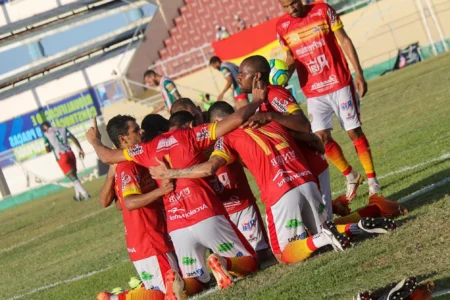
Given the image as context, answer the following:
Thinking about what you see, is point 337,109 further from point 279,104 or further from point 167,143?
point 167,143

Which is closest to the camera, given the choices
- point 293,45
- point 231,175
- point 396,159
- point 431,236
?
point 431,236

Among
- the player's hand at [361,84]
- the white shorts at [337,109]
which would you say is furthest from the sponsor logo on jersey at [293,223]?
the white shorts at [337,109]

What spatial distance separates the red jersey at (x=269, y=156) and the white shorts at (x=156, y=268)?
0.98 metres

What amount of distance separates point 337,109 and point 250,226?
2468mm

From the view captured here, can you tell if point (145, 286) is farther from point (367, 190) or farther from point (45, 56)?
point (45, 56)

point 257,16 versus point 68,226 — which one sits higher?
point 257,16

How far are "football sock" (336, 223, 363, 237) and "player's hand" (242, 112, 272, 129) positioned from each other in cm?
100

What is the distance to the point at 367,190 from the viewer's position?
10586 mm

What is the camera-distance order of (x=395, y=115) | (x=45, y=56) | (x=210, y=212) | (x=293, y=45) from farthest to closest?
1. (x=45, y=56)
2. (x=395, y=115)
3. (x=293, y=45)
4. (x=210, y=212)

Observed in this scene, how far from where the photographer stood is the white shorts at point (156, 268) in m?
7.88

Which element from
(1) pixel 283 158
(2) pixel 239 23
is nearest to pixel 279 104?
(1) pixel 283 158

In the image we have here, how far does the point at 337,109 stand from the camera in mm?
10344

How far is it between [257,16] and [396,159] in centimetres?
2772

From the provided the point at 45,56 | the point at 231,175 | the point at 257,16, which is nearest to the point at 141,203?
the point at 231,175
